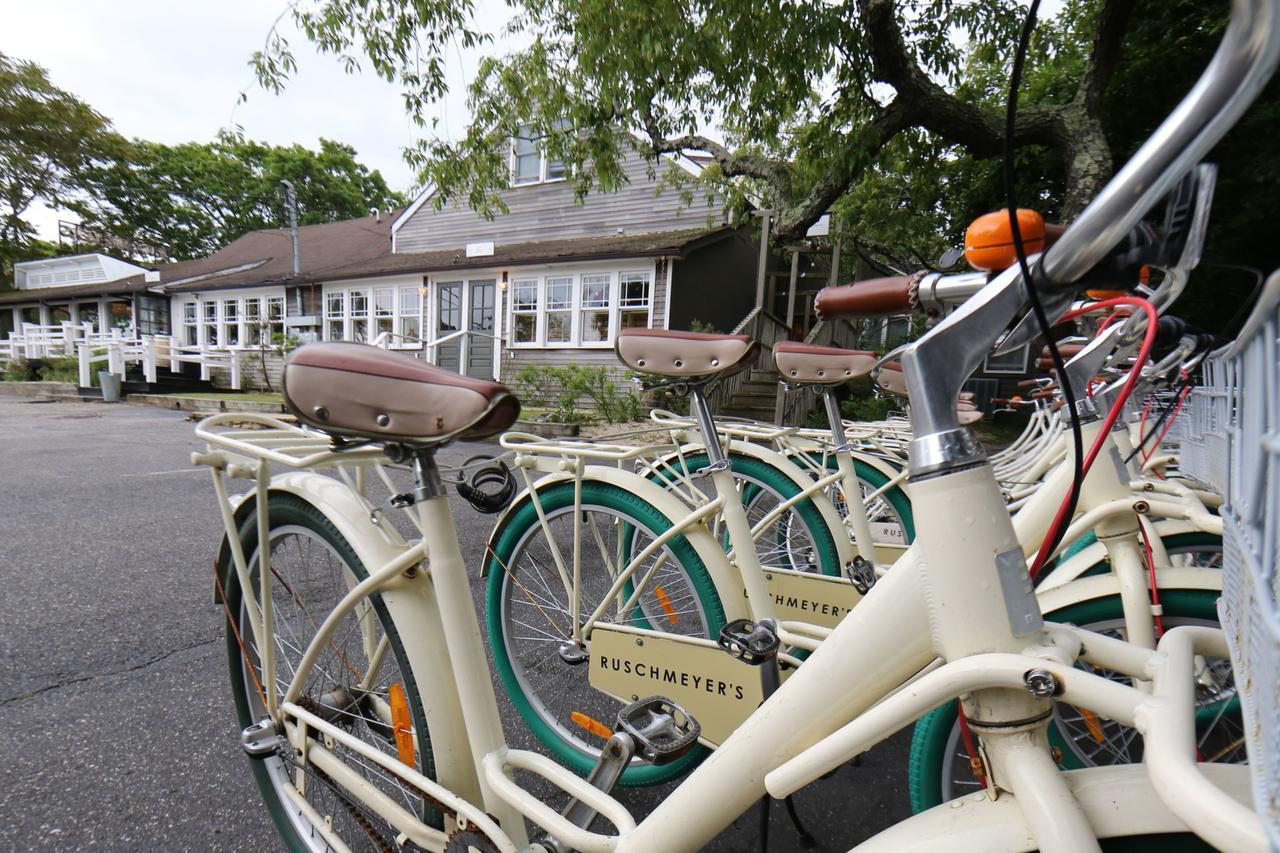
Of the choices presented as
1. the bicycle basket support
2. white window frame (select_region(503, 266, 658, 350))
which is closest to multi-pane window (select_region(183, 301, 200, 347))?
white window frame (select_region(503, 266, 658, 350))

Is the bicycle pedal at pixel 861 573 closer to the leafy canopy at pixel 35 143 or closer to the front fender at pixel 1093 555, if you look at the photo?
the front fender at pixel 1093 555

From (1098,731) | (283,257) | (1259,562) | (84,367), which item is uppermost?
(283,257)

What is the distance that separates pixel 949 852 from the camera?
2.38ft

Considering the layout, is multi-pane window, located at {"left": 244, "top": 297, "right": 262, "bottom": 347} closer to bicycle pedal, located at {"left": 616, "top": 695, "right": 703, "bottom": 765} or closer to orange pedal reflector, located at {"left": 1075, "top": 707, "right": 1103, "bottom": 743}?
bicycle pedal, located at {"left": 616, "top": 695, "right": 703, "bottom": 765}

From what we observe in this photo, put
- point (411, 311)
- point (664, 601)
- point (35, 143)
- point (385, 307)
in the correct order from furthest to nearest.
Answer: point (35, 143) < point (385, 307) < point (411, 311) < point (664, 601)

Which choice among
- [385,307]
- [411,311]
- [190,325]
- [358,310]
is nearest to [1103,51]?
[411,311]

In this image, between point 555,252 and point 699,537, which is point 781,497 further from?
point 555,252

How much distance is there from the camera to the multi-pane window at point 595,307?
519 inches

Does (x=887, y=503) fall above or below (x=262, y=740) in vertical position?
above

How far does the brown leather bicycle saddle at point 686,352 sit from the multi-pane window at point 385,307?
15504mm

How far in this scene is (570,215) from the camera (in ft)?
46.7

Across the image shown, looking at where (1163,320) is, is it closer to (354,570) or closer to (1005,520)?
(1005,520)

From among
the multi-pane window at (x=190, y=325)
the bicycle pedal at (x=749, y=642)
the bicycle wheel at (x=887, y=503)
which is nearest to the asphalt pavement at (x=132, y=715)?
the bicycle pedal at (x=749, y=642)

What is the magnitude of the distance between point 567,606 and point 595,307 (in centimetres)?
1123
